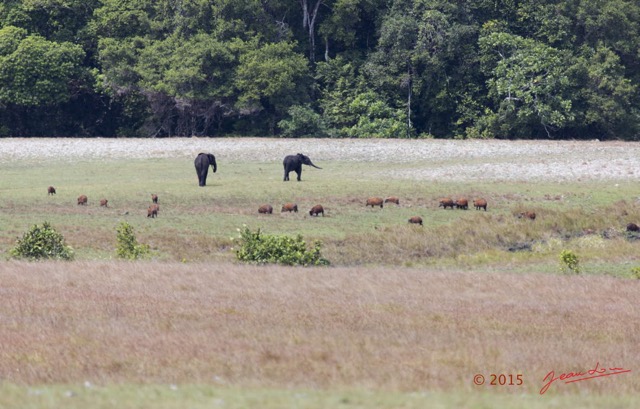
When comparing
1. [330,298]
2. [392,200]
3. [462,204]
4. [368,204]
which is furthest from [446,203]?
[330,298]

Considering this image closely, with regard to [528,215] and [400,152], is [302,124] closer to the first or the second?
[400,152]

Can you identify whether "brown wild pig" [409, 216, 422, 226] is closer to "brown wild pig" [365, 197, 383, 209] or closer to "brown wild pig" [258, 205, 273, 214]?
"brown wild pig" [365, 197, 383, 209]

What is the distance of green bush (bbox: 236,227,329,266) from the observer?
26.5 m

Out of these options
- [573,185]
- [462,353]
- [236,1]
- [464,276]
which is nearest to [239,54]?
[236,1]

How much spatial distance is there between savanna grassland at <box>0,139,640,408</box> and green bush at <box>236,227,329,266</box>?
40.2 inches

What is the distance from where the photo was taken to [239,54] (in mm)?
64312

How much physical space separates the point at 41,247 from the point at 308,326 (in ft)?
38.2

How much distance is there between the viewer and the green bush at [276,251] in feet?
86.8

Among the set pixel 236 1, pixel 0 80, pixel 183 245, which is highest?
pixel 236 1

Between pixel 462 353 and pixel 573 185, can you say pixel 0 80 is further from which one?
pixel 462 353

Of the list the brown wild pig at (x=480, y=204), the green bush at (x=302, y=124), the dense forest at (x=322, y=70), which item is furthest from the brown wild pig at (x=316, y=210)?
the green bush at (x=302, y=124)

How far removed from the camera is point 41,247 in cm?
2617

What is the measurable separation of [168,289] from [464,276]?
645 centimetres

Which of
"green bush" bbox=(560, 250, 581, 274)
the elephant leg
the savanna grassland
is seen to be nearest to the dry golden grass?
the savanna grassland
